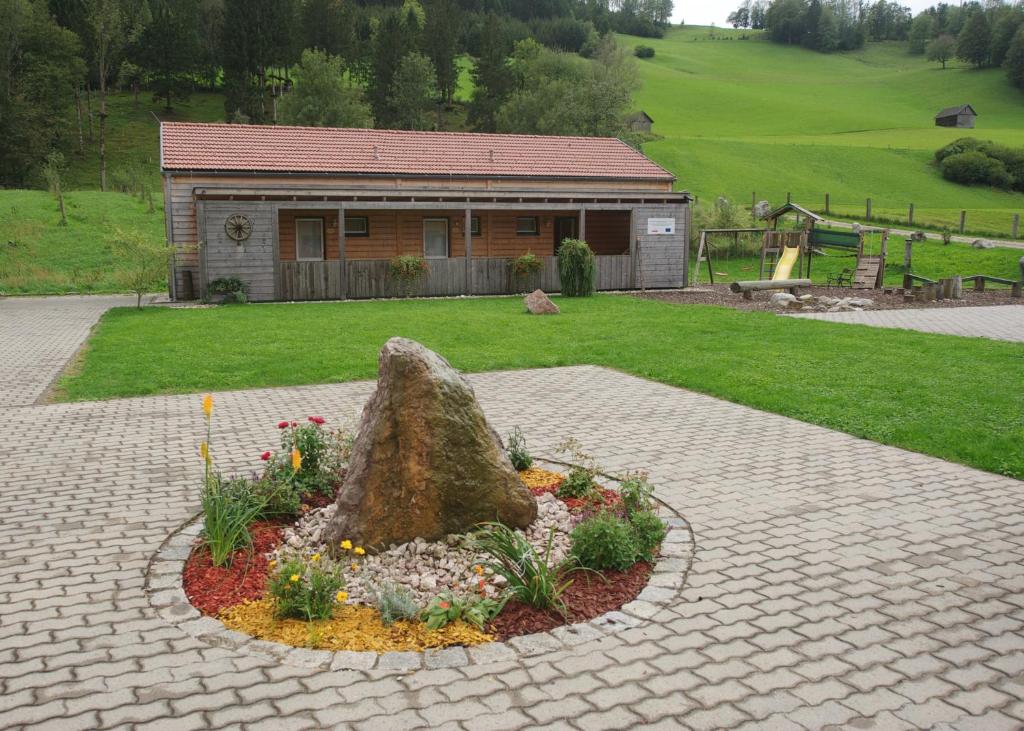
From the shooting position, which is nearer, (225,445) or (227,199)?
(225,445)

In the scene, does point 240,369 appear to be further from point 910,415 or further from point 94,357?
point 910,415

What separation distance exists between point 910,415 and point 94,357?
1229 cm

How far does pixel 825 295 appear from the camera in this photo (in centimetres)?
2377

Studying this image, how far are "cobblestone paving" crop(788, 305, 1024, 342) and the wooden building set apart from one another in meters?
8.71

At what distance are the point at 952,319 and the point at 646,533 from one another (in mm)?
15997

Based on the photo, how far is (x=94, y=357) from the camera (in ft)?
43.8

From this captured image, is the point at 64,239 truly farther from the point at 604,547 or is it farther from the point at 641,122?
the point at 641,122

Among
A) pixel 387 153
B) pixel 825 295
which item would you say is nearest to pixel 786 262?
pixel 825 295

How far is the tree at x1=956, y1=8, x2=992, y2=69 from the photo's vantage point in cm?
10856

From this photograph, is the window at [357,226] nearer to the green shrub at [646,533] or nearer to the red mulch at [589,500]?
the red mulch at [589,500]

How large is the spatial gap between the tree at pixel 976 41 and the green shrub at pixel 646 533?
12910 cm

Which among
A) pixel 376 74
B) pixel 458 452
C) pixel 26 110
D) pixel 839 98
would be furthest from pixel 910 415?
pixel 839 98

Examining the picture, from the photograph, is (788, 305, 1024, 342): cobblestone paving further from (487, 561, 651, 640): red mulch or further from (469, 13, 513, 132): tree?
(469, 13, 513, 132): tree

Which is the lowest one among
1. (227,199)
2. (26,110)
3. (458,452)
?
(458,452)
